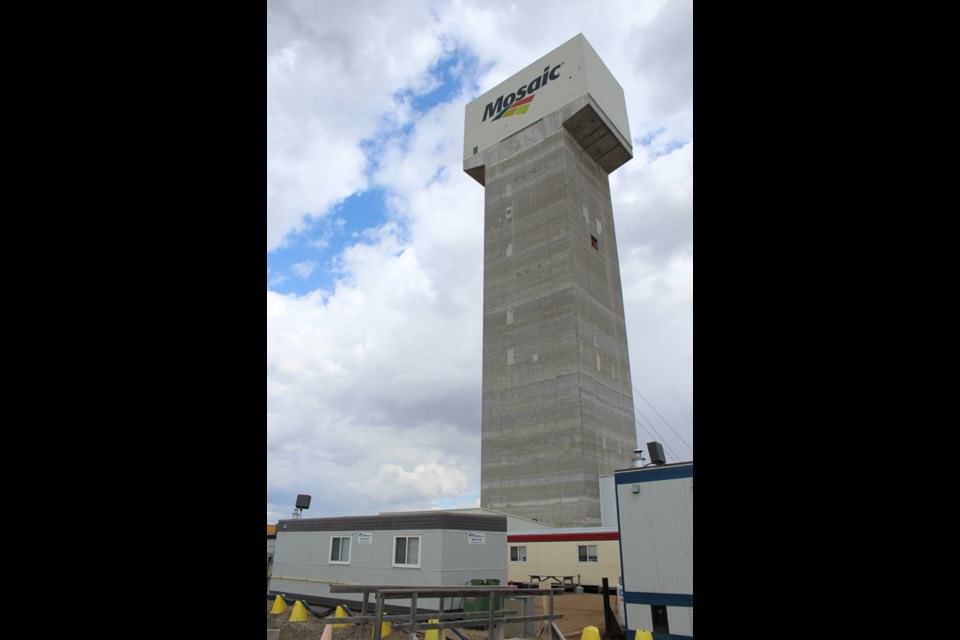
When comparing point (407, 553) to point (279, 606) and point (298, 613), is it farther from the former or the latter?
point (279, 606)

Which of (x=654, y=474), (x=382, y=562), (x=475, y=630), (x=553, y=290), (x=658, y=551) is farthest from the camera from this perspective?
(x=553, y=290)

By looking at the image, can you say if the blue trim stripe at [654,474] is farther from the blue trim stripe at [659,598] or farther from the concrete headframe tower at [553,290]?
the concrete headframe tower at [553,290]

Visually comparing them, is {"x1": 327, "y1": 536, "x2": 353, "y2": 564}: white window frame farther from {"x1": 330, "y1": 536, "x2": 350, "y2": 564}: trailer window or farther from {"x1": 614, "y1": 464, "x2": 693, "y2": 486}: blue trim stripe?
{"x1": 614, "y1": 464, "x2": 693, "y2": 486}: blue trim stripe

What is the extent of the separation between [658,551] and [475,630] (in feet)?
22.3

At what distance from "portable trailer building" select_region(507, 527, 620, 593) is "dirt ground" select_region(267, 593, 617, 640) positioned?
3.43 metres

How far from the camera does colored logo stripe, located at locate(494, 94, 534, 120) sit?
56062 mm

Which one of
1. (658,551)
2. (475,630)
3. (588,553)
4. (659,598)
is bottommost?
(475,630)

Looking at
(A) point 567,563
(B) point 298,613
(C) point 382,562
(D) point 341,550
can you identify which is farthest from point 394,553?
(A) point 567,563

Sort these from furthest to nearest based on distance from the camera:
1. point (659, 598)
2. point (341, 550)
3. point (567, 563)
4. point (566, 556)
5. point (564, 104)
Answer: point (564, 104)
point (566, 556)
point (567, 563)
point (341, 550)
point (659, 598)

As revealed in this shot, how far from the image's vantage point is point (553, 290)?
47.4m

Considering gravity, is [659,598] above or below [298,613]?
above

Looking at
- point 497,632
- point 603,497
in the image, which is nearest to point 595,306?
point 603,497
